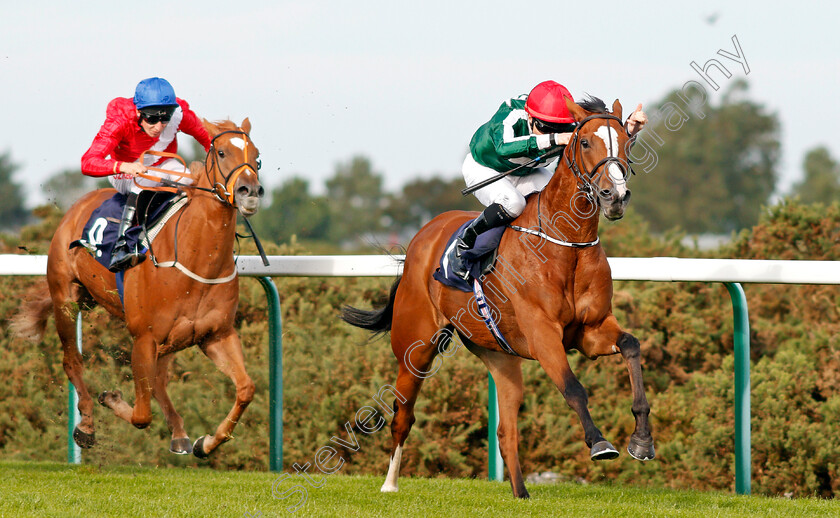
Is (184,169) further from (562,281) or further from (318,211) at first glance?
(562,281)

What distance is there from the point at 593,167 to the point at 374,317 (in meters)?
1.93

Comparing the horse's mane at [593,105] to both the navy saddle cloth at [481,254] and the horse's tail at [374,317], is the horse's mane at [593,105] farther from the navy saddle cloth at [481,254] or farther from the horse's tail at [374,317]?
the horse's tail at [374,317]

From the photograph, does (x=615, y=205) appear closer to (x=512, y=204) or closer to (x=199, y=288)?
(x=512, y=204)

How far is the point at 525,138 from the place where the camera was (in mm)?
4715

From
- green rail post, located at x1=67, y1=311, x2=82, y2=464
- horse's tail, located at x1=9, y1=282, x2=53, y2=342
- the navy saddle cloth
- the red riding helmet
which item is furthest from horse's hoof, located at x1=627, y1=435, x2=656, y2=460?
horse's tail, located at x1=9, y1=282, x2=53, y2=342

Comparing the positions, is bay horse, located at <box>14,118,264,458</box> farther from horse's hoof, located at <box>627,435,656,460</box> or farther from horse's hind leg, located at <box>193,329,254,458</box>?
horse's hoof, located at <box>627,435,656,460</box>

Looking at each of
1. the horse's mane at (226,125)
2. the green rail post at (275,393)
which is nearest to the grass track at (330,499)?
the green rail post at (275,393)

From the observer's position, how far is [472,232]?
16.0 feet

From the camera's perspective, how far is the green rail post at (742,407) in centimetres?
491

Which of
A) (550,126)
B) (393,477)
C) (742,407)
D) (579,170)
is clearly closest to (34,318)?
(393,477)

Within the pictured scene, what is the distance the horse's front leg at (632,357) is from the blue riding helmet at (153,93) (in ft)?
8.14

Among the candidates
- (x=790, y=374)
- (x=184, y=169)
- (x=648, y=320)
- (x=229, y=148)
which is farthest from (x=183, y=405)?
(x=790, y=374)

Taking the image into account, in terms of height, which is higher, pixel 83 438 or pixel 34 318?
pixel 34 318

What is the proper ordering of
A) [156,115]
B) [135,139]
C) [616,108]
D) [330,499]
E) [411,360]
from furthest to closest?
[135,139], [156,115], [411,360], [330,499], [616,108]
